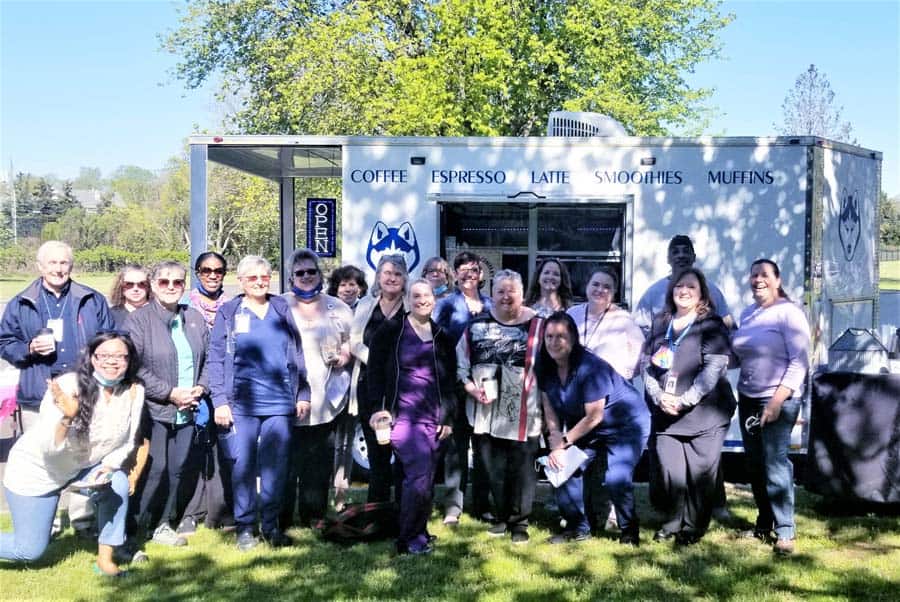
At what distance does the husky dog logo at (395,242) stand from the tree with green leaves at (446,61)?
1086 centimetres

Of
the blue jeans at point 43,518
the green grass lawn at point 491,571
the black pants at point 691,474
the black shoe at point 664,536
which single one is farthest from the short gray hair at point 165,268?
the black shoe at point 664,536

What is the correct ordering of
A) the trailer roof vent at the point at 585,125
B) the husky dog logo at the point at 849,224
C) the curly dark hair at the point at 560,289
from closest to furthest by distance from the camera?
the curly dark hair at the point at 560,289 < the husky dog logo at the point at 849,224 < the trailer roof vent at the point at 585,125

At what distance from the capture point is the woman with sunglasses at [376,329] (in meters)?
5.22

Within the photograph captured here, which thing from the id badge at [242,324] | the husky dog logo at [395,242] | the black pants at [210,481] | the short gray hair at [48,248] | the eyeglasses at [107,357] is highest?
the husky dog logo at [395,242]

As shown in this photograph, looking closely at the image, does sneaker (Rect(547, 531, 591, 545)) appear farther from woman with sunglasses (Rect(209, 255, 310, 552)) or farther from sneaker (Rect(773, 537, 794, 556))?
woman with sunglasses (Rect(209, 255, 310, 552))

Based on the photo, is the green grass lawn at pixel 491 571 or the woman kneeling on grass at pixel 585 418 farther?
the woman kneeling on grass at pixel 585 418

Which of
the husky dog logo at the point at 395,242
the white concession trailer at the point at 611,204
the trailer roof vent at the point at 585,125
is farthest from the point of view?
the trailer roof vent at the point at 585,125

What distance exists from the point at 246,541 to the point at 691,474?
2562mm

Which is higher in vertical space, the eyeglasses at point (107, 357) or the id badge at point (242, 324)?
the id badge at point (242, 324)

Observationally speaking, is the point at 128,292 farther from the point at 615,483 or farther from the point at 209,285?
the point at 615,483

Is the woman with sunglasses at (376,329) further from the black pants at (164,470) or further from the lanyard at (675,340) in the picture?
the lanyard at (675,340)

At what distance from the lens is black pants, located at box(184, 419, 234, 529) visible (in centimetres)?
546

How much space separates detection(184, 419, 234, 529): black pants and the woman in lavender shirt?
3155 millimetres

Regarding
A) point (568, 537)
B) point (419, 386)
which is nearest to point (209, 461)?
point (419, 386)
